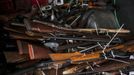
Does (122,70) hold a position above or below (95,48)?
below

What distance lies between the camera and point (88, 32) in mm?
2635

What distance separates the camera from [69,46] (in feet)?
8.16

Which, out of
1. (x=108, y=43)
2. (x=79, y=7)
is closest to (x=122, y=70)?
(x=108, y=43)

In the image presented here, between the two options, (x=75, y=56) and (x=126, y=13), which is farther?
(x=126, y=13)

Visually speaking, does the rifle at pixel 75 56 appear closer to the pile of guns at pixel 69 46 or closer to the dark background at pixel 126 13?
the pile of guns at pixel 69 46

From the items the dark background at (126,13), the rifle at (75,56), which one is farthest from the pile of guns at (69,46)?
the dark background at (126,13)

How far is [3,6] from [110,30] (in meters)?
1.24

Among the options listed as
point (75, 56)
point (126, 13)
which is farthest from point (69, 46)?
point (126, 13)

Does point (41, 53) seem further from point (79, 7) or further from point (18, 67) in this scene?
point (79, 7)

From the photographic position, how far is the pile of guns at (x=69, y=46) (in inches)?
95.1

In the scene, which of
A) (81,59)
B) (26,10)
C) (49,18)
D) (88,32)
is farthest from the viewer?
(26,10)

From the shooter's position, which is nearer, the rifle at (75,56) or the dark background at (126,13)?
the rifle at (75,56)

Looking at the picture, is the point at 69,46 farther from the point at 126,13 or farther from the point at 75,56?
the point at 126,13

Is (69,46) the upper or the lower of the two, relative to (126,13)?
lower
